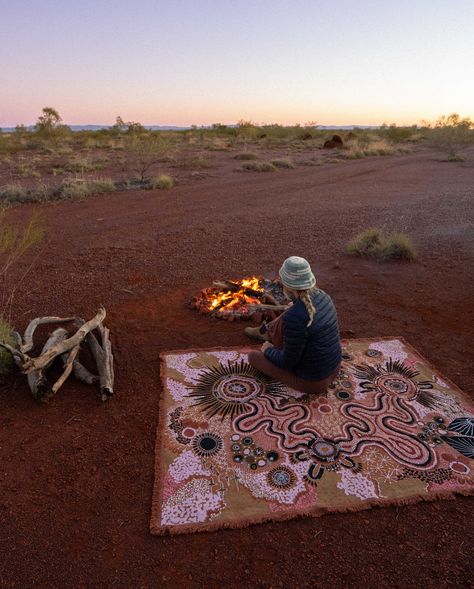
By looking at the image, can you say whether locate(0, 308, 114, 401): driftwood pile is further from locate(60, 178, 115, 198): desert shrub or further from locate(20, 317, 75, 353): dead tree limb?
locate(60, 178, 115, 198): desert shrub

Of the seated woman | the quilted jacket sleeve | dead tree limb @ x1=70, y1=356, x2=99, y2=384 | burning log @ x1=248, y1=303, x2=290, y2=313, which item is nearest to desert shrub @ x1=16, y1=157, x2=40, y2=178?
burning log @ x1=248, y1=303, x2=290, y2=313

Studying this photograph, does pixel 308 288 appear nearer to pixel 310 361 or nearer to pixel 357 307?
pixel 310 361

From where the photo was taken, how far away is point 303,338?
3.43 meters

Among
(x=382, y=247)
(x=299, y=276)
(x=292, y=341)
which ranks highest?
(x=299, y=276)

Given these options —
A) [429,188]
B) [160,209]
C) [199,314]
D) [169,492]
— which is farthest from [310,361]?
[429,188]

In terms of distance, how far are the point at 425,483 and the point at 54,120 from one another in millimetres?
37986

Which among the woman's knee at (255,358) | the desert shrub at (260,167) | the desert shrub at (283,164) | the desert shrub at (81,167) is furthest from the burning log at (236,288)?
the desert shrub at (283,164)

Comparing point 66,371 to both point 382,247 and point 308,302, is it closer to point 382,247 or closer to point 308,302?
point 308,302

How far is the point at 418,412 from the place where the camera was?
369cm

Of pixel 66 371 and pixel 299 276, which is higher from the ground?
pixel 299 276

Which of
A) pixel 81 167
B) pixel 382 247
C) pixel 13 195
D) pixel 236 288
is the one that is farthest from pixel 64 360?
pixel 81 167

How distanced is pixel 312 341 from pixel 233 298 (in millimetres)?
2369

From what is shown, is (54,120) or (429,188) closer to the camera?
(429,188)

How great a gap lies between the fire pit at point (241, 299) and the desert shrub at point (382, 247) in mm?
2432
